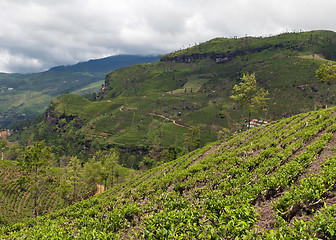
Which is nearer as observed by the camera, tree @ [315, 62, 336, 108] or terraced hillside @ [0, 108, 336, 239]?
terraced hillside @ [0, 108, 336, 239]

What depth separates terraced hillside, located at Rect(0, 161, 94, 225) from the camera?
57719 millimetres

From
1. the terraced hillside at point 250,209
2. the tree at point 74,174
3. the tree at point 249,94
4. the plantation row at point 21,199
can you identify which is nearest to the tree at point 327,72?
the tree at point 249,94

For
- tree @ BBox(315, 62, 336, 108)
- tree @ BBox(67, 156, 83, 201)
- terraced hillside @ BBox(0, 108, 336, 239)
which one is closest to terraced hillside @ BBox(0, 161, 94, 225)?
tree @ BBox(67, 156, 83, 201)

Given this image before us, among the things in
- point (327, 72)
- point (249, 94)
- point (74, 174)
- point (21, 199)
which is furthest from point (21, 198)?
point (327, 72)

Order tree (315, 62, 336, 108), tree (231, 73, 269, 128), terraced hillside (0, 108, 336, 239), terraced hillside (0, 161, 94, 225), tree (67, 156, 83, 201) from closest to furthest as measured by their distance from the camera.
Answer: terraced hillside (0, 108, 336, 239), tree (231, 73, 269, 128), tree (315, 62, 336, 108), terraced hillside (0, 161, 94, 225), tree (67, 156, 83, 201)

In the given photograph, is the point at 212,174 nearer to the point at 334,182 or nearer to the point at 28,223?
the point at 334,182

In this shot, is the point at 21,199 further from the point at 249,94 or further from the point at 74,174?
the point at 249,94

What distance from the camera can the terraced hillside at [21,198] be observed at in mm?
57719

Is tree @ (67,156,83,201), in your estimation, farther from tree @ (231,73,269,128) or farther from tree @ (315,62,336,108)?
tree @ (315,62,336,108)

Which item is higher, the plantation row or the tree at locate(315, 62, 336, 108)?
the tree at locate(315, 62, 336, 108)

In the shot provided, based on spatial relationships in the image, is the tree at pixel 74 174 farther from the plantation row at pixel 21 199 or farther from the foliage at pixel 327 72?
the foliage at pixel 327 72

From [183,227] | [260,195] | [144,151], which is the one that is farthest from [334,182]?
[144,151]

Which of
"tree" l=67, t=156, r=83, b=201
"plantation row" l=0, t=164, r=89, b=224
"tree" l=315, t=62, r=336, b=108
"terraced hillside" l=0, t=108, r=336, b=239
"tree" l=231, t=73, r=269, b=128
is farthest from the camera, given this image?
"tree" l=67, t=156, r=83, b=201

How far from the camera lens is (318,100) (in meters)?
189
